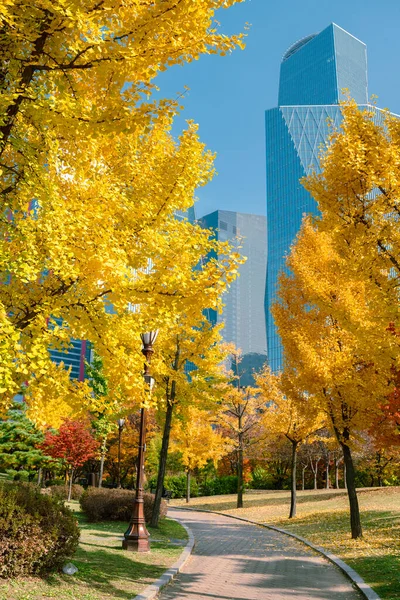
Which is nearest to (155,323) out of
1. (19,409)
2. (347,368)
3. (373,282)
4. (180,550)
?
(373,282)

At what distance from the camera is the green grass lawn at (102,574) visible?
5796 mm

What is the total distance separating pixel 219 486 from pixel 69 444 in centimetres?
1912

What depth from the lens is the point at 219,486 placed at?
3969 cm

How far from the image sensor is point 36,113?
500 centimetres

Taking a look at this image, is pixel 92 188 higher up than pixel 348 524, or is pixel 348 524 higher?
pixel 92 188

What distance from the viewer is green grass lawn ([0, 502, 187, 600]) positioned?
19.0 feet

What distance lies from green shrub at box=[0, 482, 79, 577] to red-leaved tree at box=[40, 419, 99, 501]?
706 inches

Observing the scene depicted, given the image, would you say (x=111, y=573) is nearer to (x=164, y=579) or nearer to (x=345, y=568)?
(x=164, y=579)

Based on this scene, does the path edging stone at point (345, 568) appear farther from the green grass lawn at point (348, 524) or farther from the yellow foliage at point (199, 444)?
the yellow foliage at point (199, 444)

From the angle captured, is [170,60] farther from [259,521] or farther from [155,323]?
[259,521]

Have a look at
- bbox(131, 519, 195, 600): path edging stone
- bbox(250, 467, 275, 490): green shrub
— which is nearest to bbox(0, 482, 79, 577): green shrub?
bbox(131, 519, 195, 600): path edging stone

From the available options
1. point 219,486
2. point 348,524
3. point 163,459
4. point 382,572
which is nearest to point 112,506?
point 163,459

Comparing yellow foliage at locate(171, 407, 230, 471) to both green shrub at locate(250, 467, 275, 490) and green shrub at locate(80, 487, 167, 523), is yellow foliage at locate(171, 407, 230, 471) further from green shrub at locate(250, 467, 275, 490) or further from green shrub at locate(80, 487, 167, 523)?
green shrub at locate(80, 487, 167, 523)

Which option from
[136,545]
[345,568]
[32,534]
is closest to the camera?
[32,534]
